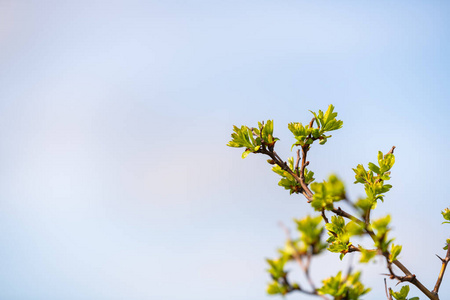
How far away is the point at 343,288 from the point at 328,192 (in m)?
0.64

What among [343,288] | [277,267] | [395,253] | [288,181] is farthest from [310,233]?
[288,181]

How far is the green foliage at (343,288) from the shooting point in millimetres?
2104

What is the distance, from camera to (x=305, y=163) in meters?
3.44

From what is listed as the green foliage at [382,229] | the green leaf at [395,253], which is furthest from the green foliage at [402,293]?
the green foliage at [382,229]

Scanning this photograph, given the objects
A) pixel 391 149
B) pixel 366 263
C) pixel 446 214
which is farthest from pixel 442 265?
pixel 366 263

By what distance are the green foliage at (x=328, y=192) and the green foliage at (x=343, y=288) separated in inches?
21.1

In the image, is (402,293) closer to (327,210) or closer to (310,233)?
(327,210)

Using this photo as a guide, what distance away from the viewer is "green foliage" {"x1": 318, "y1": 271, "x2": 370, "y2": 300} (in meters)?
2.10

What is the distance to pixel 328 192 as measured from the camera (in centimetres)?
234

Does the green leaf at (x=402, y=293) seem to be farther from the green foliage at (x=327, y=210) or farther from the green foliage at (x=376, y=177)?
the green foliage at (x=376, y=177)

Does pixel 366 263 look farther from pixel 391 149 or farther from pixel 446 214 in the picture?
pixel 446 214

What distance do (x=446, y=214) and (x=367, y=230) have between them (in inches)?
A: 83.3

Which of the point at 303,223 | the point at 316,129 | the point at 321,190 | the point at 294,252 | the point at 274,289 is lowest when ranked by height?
the point at 274,289

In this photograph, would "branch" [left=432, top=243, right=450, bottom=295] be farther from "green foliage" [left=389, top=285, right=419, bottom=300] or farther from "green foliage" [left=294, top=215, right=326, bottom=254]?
"green foliage" [left=294, top=215, right=326, bottom=254]
